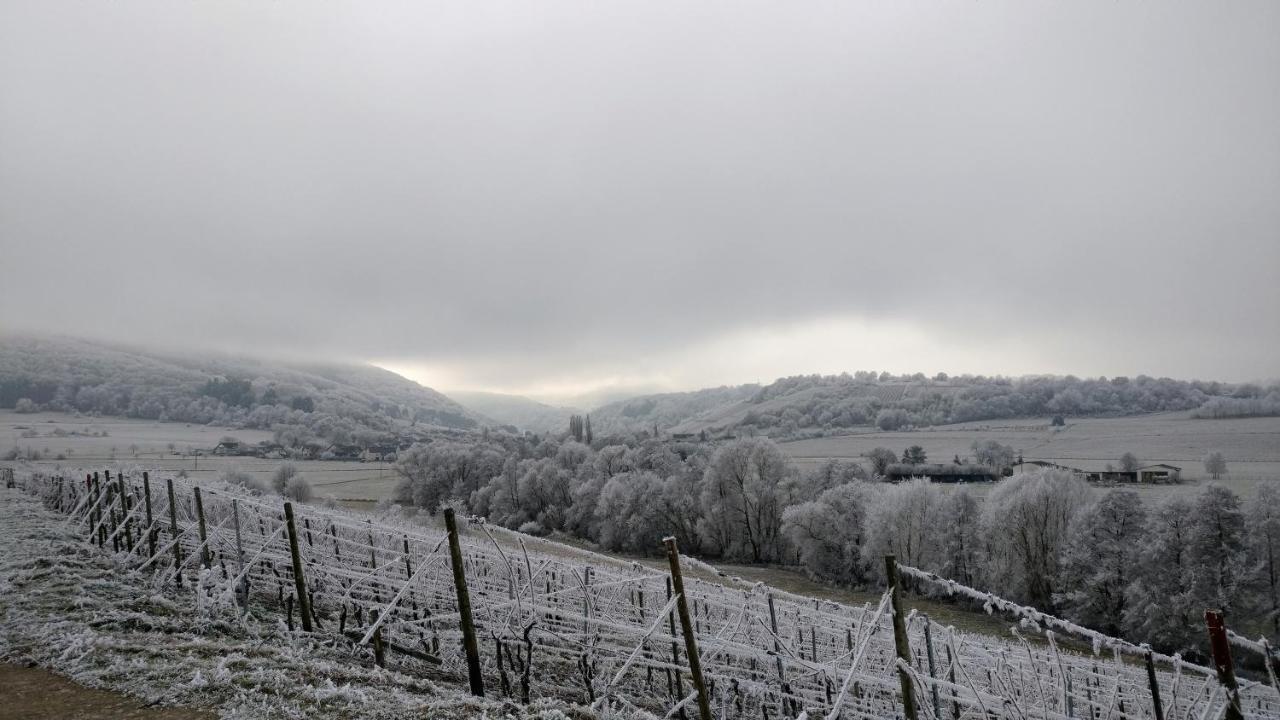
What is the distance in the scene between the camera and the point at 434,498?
8569 centimetres

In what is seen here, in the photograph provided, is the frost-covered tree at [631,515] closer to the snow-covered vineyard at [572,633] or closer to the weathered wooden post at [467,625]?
the snow-covered vineyard at [572,633]

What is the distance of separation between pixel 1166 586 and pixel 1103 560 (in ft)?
13.0

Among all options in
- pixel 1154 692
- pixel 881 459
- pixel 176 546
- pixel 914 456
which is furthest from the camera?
pixel 914 456

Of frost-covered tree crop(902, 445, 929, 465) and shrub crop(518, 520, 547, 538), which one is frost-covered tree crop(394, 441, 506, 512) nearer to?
shrub crop(518, 520, 547, 538)

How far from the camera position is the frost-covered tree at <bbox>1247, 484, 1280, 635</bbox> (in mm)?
33562

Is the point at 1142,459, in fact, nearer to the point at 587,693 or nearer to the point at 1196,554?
the point at 1196,554

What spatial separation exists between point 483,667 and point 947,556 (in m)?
43.7

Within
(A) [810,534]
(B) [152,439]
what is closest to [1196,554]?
(A) [810,534]

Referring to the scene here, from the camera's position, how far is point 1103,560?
39.1 metres

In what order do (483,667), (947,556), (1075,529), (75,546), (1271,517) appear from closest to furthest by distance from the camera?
1. (483,667)
2. (75,546)
3. (1271,517)
4. (1075,529)
5. (947,556)

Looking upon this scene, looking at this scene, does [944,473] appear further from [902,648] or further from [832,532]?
[902,648]

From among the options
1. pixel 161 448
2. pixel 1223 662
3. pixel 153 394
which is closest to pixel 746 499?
pixel 1223 662

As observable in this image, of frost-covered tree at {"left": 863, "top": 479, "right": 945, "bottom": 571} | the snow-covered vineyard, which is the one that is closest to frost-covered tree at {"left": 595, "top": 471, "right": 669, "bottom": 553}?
frost-covered tree at {"left": 863, "top": 479, "right": 945, "bottom": 571}

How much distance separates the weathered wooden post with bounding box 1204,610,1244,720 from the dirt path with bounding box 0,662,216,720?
10.9 m
